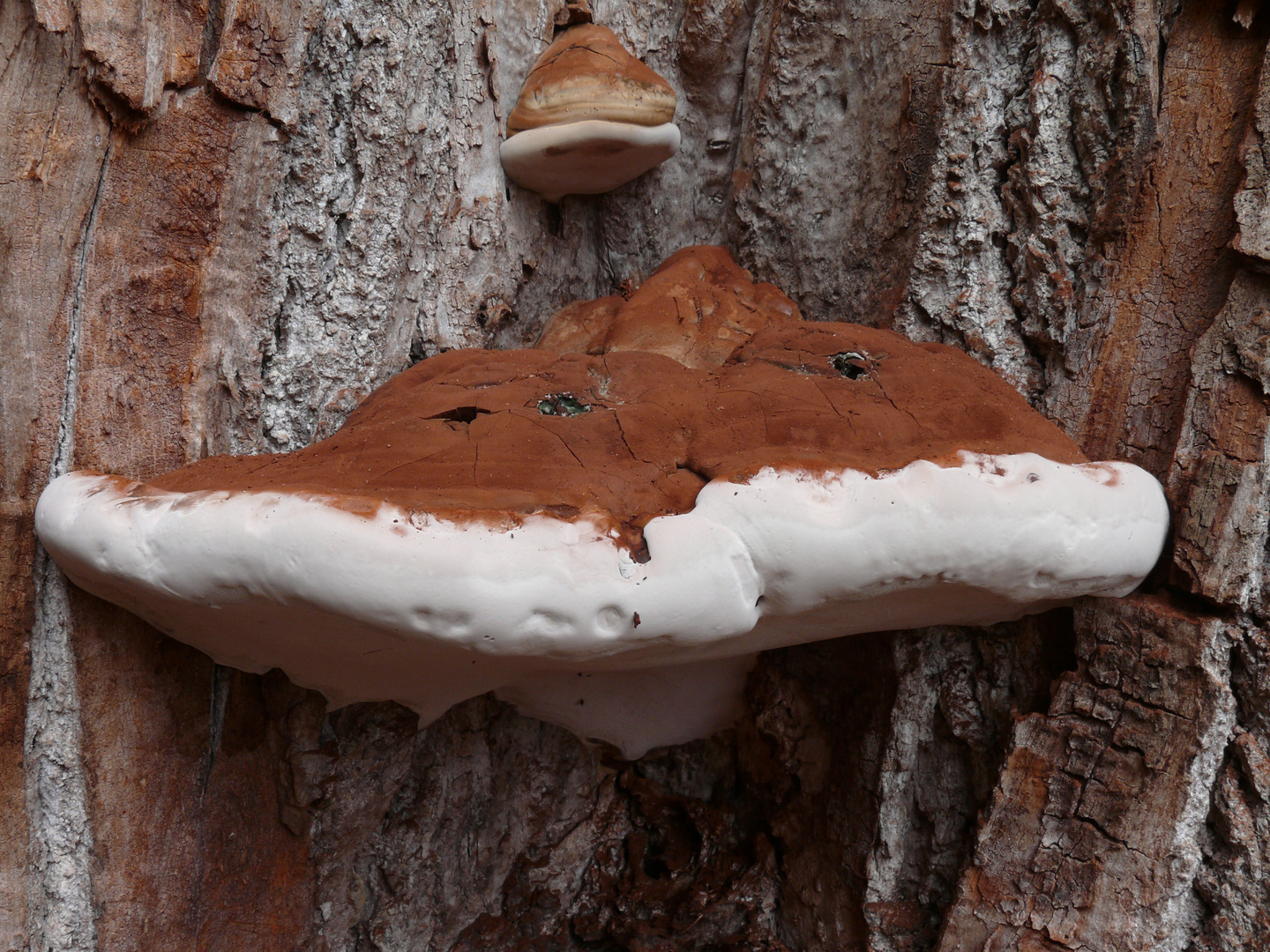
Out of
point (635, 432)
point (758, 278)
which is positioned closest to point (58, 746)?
point (635, 432)

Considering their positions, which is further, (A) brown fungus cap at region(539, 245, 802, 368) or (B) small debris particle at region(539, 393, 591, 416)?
(A) brown fungus cap at region(539, 245, 802, 368)

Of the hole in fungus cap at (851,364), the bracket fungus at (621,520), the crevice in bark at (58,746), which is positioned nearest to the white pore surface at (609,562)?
the bracket fungus at (621,520)

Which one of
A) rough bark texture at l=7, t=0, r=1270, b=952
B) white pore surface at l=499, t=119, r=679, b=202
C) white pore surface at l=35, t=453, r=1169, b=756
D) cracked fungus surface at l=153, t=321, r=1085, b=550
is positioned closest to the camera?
white pore surface at l=35, t=453, r=1169, b=756

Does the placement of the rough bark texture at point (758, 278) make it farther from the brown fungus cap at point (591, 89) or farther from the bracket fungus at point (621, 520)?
the bracket fungus at point (621, 520)

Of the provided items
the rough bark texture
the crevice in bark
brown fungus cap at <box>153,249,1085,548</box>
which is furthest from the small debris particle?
the crevice in bark

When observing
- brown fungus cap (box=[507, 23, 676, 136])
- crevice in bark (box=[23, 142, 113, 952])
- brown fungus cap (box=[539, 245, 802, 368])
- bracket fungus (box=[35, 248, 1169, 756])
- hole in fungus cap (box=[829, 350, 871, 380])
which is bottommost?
crevice in bark (box=[23, 142, 113, 952])

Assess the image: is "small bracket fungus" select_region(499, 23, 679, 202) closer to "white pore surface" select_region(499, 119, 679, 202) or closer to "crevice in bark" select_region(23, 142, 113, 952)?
"white pore surface" select_region(499, 119, 679, 202)

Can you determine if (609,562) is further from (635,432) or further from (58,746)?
(58,746)
